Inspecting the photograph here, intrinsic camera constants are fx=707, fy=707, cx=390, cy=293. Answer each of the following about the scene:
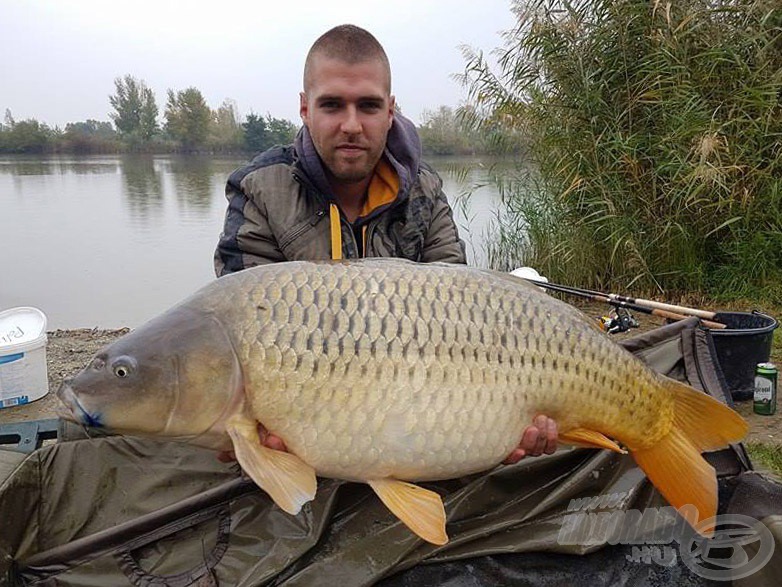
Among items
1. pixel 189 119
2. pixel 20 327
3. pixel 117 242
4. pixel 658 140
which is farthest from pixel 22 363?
pixel 189 119

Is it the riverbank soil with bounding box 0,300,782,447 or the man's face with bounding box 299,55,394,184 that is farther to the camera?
the riverbank soil with bounding box 0,300,782,447

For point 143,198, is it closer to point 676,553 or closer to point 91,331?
point 91,331

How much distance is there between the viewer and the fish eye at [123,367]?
0.97 metres

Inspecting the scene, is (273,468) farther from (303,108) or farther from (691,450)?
(303,108)

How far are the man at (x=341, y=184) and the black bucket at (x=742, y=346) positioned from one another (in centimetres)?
84

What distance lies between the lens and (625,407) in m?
1.11

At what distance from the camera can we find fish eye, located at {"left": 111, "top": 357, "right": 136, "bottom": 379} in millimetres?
966

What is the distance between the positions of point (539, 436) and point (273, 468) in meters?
0.41

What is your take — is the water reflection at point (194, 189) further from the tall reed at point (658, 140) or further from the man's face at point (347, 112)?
the man's face at point (347, 112)

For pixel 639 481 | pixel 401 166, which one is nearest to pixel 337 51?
pixel 401 166

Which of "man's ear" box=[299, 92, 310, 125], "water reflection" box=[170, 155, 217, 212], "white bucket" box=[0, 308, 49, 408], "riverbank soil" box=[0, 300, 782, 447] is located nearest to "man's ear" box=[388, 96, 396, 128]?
"man's ear" box=[299, 92, 310, 125]

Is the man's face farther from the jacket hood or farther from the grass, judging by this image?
the grass

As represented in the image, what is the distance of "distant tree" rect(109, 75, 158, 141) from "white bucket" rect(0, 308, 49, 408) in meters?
A: 27.7

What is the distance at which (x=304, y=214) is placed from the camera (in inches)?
64.7
